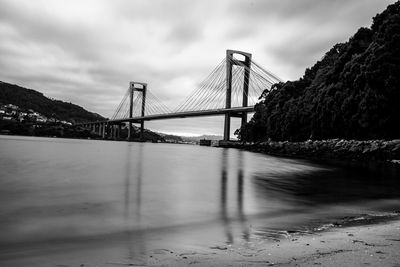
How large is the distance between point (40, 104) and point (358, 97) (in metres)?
140

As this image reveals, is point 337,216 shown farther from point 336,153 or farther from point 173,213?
point 336,153

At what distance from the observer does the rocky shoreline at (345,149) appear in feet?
97.5

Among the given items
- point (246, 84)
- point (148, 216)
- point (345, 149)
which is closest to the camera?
point (148, 216)

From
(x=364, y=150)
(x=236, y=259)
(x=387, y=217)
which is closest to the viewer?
(x=236, y=259)

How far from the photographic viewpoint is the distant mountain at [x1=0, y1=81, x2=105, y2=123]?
140625mm

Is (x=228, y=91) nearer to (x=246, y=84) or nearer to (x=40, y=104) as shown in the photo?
(x=246, y=84)

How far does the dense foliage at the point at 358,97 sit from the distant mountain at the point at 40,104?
361ft

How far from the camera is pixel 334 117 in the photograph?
124 feet

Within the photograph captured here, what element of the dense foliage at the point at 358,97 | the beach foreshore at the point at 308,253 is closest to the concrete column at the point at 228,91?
the dense foliage at the point at 358,97

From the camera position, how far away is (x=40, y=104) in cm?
14712

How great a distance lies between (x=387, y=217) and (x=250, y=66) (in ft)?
233

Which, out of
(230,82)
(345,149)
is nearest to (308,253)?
(345,149)

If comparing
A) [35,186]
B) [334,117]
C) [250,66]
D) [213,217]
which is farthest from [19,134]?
[213,217]

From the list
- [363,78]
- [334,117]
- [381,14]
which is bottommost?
[334,117]
